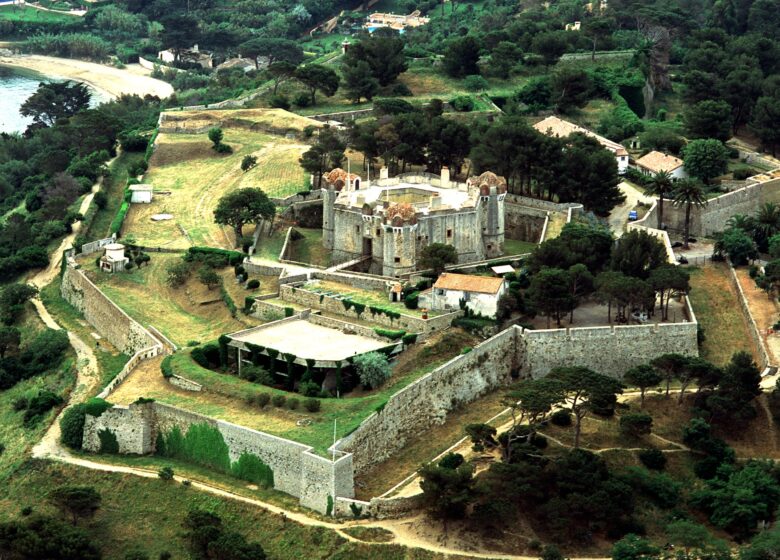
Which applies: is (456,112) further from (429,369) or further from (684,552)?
(684,552)

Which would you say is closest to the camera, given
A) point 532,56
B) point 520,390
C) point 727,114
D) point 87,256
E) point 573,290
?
point 520,390

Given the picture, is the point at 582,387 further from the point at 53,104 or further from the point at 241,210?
the point at 53,104

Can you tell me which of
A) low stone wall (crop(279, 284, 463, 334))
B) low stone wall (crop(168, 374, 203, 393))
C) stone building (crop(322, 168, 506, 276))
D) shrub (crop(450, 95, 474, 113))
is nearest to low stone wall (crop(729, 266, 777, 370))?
stone building (crop(322, 168, 506, 276))

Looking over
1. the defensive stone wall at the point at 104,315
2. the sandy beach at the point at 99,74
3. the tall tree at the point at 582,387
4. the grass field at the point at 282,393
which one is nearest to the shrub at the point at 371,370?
the grass field at the point at 282,393

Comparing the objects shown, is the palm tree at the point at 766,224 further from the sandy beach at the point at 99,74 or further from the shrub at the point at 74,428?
the sandy beach at the point at 99,74

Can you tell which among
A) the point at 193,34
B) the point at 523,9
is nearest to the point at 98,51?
the point at 193,34

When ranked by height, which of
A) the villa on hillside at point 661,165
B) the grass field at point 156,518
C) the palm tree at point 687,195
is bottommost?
the grass field at point 156,518
